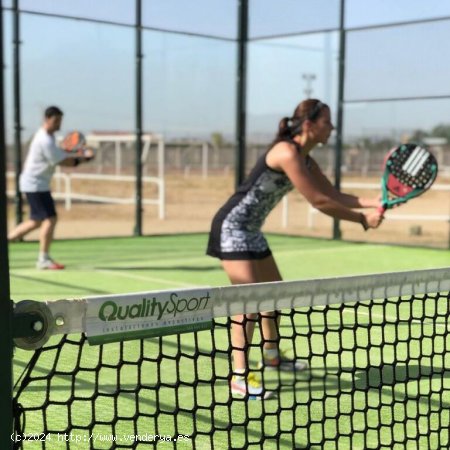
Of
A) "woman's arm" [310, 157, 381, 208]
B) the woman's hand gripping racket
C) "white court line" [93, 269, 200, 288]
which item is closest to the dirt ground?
"white court line" [93, 269, 200, 288]

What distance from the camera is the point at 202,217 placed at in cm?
2359

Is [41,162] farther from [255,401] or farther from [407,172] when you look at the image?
[255,401]

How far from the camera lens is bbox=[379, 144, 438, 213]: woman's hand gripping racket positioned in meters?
4.26

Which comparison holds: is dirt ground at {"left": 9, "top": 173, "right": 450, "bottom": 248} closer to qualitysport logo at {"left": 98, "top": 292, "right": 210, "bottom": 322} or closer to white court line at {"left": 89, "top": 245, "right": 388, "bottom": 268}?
white court line at {"left": 89, "top": 245, "right": 388, "bottom": 268}

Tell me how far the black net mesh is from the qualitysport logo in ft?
1.22

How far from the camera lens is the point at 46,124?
7477 millimetres

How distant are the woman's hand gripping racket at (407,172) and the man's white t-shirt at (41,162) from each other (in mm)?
4014

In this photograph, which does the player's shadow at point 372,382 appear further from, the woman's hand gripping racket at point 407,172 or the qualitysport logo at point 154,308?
the qualitysport logo at point 154,308

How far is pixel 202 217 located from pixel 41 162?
1604 cm

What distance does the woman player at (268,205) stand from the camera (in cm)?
373

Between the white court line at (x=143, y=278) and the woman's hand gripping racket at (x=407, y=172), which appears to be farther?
the white court line at (x=143, y=278)

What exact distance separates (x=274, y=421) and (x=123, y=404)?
687 millimetres

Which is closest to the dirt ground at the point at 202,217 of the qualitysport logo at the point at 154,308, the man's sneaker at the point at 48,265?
the man's sneaker at the point at 48,265

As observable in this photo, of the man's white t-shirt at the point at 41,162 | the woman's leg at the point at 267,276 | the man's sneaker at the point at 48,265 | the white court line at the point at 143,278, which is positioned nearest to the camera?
the woman's leg at the point at 267,276
